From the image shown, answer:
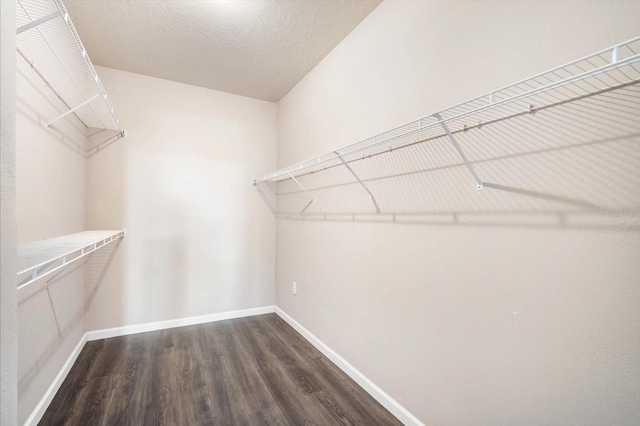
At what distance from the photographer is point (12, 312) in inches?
24.7

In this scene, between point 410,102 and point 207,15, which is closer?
point 410,102

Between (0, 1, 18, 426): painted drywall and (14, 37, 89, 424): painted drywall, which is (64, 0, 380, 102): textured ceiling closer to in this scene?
(14, 37, 89, 424): painted drywall

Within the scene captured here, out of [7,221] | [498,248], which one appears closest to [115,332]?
[7,221]

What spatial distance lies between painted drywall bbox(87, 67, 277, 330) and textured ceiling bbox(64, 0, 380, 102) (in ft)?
1.16

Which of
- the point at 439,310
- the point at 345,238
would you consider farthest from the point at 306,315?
the point at 439,310

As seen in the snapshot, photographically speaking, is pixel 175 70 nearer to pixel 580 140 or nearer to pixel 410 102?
pixel 410 102

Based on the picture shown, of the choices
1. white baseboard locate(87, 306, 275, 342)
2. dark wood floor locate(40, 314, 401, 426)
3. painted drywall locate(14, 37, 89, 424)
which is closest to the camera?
painted drywall locate(14, 37, 89, 424)

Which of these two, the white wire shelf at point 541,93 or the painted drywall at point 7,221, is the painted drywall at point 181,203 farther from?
the painted drywall at point 7,221

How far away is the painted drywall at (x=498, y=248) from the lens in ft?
2.74

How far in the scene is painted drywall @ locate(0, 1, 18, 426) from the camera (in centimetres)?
57

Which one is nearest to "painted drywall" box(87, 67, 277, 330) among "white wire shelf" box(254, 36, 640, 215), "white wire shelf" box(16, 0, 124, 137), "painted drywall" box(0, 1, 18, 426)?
"white wire shelf" box(16, 0, 124, 137)

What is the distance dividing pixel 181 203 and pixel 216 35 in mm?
1615

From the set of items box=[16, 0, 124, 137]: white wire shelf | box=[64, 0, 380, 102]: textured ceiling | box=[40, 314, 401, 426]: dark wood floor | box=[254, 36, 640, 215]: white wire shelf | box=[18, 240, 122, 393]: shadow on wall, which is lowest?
box=[40, 314, 401, 426]: dark wood floor

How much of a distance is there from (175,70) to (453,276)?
2.91 m
